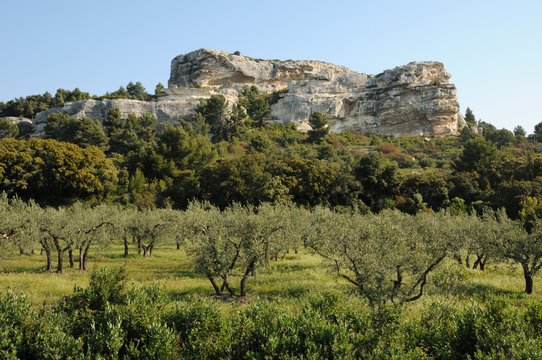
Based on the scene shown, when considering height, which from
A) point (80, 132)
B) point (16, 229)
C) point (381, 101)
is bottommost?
point (16, 229)

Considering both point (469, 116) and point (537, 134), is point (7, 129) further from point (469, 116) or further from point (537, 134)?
point (469, 116)

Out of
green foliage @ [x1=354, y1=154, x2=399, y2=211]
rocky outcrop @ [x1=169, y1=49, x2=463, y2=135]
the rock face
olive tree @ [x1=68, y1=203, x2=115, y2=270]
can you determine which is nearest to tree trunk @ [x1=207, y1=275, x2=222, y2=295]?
olive tree @ [x1=68, y1=203, x2=115, y2=270]

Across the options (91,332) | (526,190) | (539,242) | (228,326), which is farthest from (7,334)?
(526,190)

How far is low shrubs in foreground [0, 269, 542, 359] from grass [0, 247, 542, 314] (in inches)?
122

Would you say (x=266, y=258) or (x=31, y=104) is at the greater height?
(x=31, y=104)

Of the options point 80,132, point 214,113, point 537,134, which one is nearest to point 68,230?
point 80,132

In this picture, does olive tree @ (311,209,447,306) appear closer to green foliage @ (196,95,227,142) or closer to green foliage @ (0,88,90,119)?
green foliage @ (196,95,227,142)

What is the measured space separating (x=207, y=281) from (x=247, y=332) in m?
12.4

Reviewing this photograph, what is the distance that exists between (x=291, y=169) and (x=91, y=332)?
4371 cm

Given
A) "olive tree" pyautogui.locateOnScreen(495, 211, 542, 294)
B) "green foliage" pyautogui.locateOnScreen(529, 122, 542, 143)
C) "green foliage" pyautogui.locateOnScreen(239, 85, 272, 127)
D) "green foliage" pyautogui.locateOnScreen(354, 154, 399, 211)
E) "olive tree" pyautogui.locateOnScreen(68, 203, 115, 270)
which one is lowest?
"olive tree" pyautogui.locateOnScreen(495, 211, 542, 294)

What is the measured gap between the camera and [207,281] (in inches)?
772

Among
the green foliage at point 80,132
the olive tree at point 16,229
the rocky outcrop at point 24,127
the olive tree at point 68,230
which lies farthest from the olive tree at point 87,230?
the rocky outcrop at point 24,127

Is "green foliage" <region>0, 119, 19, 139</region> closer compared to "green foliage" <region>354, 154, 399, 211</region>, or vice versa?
"green foliage" <region>354, 154, 399, 211</region>

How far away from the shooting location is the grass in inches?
583
